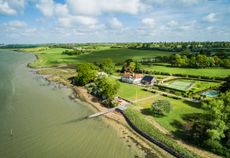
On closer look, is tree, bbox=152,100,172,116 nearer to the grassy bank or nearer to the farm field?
the grassy bank

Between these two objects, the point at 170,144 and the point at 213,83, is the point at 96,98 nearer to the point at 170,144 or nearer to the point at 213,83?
the point at 170,144

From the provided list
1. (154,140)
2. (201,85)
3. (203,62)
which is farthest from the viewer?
(203,62)

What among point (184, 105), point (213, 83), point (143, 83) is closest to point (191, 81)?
point (213, 83)

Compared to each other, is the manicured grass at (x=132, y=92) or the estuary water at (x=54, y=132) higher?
the manicured grass at (x=132, y=92)

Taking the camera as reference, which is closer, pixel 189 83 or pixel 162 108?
pixel 162 108

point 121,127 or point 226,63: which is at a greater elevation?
point 226,63

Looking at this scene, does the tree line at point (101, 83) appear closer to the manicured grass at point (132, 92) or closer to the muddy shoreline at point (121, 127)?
the muddy shoreline at point (121, 127)

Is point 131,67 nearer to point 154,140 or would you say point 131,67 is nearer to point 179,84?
point 179,84

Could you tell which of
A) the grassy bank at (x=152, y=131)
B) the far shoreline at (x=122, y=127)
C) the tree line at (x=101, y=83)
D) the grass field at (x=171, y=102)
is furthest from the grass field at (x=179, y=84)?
the far shoreline at (x=122, y=127)

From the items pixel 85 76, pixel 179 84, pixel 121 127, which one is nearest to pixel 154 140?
pixel 121 127
